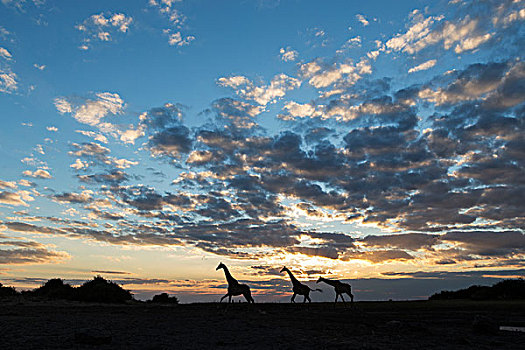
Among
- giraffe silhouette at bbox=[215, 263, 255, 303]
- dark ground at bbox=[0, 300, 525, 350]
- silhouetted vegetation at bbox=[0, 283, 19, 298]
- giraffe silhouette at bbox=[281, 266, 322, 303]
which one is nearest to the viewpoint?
dark ground at bbox=[0, 300, 525, 350]

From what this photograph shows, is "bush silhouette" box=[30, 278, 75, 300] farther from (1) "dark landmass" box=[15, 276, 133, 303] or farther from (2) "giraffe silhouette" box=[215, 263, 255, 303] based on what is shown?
(2) "giraffe silhouette" box=[215, 263, 255, 303]

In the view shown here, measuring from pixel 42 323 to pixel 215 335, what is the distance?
713 centimetres

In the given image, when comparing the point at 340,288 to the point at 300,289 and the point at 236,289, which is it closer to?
the point at 300,289

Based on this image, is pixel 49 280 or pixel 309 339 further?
pixel 49 280

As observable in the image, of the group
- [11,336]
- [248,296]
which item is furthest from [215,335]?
[248,296]

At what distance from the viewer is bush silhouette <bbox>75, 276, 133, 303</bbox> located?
3259 centimetres

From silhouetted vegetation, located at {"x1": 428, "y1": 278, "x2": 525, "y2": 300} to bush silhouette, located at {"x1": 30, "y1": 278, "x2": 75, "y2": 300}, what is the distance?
122 ft

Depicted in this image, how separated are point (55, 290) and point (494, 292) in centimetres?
4360

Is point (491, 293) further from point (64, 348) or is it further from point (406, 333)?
point (64, 348)

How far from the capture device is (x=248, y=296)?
23125 millimetres

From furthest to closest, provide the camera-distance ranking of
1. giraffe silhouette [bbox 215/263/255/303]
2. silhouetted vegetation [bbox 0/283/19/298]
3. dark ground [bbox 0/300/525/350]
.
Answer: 1. silhouetted vegetation [bbox 0/283/19/298]
2. giraffe silhouette [bbox 215/263/255/303]
3. dark ground [bbox 0/300/525/350]

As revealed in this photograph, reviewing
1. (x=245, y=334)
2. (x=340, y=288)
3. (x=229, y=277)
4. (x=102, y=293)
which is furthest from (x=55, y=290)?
(x=245, y=334)

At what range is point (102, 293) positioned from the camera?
33.6 metres

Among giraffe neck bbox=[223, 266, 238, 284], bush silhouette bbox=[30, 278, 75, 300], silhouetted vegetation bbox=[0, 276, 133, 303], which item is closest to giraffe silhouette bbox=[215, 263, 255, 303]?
giraffe neck bbox=[223, 266, 238, 284]
